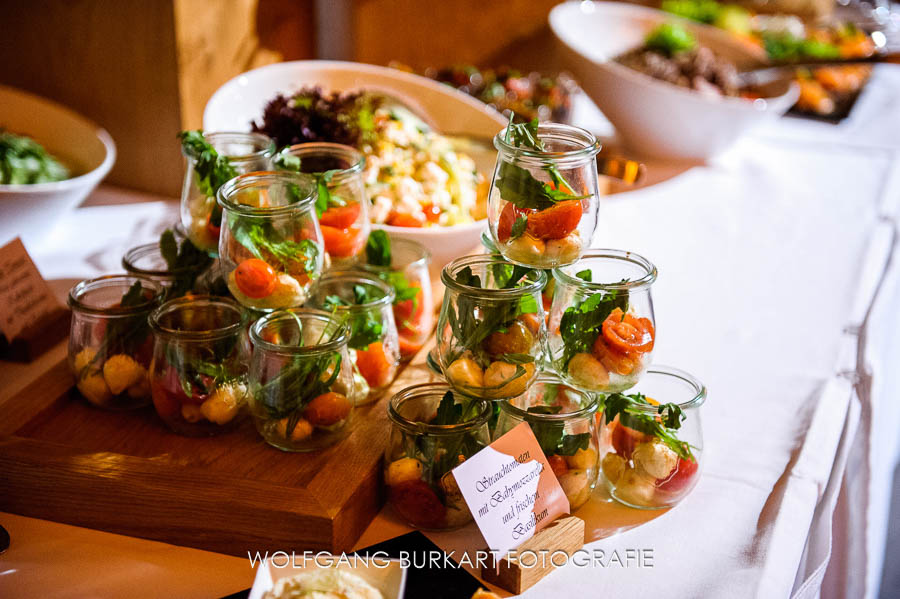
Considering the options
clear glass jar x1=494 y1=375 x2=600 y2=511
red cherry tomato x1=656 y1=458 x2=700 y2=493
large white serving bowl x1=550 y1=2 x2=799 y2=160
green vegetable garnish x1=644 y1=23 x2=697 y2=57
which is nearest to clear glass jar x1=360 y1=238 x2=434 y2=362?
clear glass jar x1=494 y1=375 x2=600 y2=511

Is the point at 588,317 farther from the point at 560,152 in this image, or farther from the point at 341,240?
the point at 341,240

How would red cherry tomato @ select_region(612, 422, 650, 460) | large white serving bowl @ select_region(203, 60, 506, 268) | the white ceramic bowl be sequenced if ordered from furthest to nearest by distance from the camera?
1. large white serving bowl @ select_region(203, 60, 506, 268)
2. the white ceramic bowl
3. red cherry tomato @ select_region(612, 422, 650, 460)

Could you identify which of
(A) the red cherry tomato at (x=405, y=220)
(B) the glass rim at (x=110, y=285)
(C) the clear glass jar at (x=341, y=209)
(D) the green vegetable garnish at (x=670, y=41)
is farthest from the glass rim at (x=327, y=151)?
(D) the green vegetable garnish at (x=670, y=41)

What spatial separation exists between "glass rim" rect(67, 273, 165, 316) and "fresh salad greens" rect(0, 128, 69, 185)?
47cm

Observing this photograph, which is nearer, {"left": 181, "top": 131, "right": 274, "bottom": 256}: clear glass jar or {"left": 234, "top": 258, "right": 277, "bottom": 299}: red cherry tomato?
{"left": 234, "top": 258, "right": 277, "bottom": 299}: red cherry tomato

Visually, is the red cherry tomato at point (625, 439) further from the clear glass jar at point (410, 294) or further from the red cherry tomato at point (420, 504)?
the clear glass jar at point (410, 294)

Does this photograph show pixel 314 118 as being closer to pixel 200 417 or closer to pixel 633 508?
pixel 200 417

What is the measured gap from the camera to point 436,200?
3.92ft

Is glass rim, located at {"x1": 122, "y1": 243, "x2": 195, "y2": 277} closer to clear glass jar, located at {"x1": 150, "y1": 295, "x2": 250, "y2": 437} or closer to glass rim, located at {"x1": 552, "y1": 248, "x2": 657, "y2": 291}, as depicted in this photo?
clear glass jar, located at {"x1": 150, "y1": 295, "x2": 250, "y2": 437}

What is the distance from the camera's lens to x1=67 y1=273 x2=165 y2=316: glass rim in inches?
35.0

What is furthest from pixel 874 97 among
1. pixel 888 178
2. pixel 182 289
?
pixel 182 289

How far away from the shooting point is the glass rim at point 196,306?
2.70 ft

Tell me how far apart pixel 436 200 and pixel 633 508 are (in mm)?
542

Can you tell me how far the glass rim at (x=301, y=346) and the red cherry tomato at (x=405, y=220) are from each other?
12.3 inches
